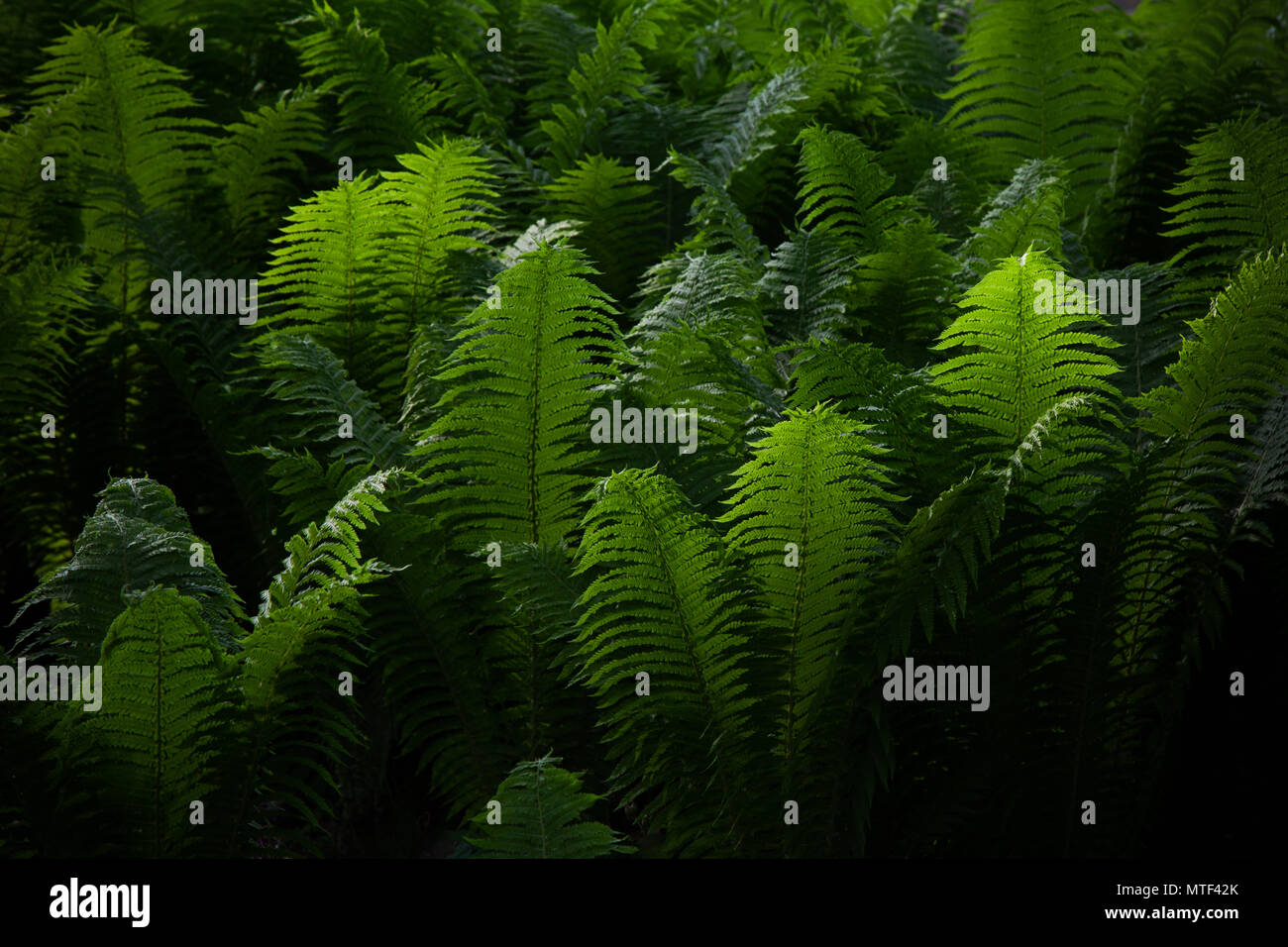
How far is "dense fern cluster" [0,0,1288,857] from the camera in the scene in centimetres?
210

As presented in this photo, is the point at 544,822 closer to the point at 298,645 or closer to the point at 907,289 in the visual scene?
the point at 298,645

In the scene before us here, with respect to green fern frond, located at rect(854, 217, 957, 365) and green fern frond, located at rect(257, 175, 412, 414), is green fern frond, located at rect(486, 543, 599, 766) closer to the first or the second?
green fern frond, located at rect(257, 175, 412, 414)

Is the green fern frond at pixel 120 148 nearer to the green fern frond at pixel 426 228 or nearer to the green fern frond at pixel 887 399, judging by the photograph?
the green fern frond at pixel 426 228

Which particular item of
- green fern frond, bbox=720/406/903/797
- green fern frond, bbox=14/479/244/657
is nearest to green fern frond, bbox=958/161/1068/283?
green fern frond, bbox=720/406/903/797

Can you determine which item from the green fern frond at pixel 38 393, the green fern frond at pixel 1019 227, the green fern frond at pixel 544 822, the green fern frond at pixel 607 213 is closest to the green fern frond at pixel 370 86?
the green fern frond at pixel 607 213

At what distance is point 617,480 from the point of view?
2.06 m

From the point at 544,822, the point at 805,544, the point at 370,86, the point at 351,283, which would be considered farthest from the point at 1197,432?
the point at 370,86

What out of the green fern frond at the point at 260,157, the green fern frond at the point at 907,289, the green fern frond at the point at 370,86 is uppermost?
the green fern frond at the point at 370,86

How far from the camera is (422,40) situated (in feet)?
13.5

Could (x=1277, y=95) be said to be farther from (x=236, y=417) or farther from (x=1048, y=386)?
(x=236, y=417)

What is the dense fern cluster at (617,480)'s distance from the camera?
6.90 feet

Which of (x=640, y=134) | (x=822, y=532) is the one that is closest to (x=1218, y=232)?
(x=640, y=134)
